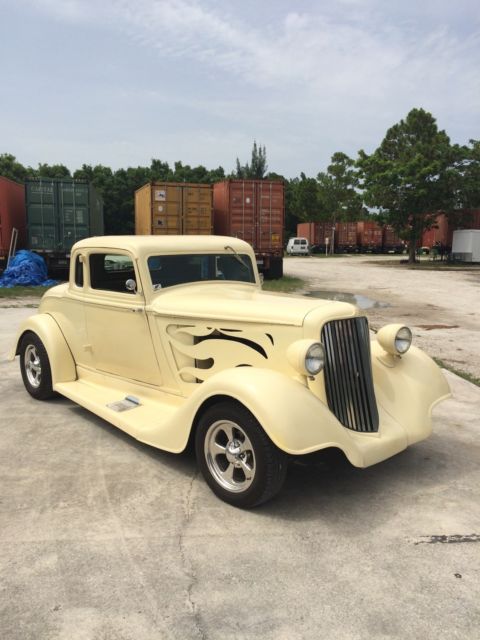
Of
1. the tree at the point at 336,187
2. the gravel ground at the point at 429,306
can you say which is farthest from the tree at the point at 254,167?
the gravel ground at the point at 429,306

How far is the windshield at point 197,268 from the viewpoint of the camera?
444cm

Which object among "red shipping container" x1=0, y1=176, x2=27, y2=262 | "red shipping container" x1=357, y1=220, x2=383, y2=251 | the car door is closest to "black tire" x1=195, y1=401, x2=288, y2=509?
the car door

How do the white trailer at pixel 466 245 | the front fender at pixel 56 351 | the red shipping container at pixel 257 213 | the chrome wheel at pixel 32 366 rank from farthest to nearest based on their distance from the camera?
the white trailer at pixel 466 245
the red shipping container at pixel 257 213
the chrome wheel at pixel 32 366
the front fender at pixel 56 351

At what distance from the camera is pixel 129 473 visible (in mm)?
3779

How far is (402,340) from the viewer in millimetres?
4113

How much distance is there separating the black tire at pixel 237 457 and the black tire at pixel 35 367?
2379 millimetres

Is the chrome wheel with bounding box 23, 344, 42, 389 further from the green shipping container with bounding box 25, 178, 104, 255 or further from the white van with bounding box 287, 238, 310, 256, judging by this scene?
the white van with bounding box 287, 238, 310, 256

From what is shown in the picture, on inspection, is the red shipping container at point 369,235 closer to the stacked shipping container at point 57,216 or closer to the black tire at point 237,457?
the stacked shipping container at point 57,216

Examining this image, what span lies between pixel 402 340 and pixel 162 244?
7.07 ft

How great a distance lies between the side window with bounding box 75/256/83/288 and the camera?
201 inches

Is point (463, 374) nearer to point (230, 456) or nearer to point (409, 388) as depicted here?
point (409, 388)

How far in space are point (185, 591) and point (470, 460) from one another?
2.58m

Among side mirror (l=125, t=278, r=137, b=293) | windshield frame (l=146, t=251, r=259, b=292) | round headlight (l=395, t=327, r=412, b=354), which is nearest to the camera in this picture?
round headlight (l=395, t=327, r=412, b=354)

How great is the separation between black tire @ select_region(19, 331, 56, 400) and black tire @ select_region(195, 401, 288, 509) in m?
2.38
